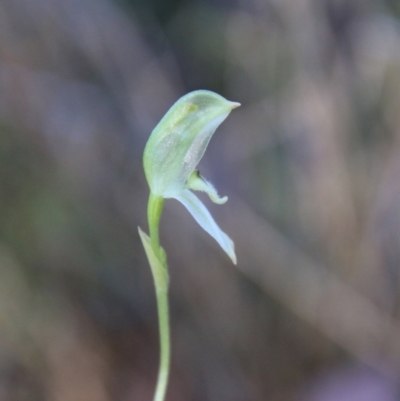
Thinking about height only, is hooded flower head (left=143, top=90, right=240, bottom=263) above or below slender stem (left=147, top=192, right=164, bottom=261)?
above

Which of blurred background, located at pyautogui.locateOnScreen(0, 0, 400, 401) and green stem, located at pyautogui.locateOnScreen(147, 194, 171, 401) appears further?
blurred background, located at pyautogui.locateOnScreen(0, 0, 400, 401)

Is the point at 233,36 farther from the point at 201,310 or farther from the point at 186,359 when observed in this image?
the point at 186,359

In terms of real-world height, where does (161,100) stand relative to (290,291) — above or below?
above

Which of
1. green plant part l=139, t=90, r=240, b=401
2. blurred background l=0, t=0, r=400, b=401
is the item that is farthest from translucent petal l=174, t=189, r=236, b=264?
blurred background l=0, t=0, r=400, b=401

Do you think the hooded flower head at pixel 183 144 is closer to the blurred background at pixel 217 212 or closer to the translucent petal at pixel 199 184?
the translucent petal at pixel 199 184

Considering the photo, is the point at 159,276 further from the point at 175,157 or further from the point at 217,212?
the point at 217,212

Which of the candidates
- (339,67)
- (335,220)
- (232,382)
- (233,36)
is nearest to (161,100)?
(233,36)

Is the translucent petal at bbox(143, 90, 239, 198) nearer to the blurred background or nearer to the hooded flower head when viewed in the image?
the hooded flower head
